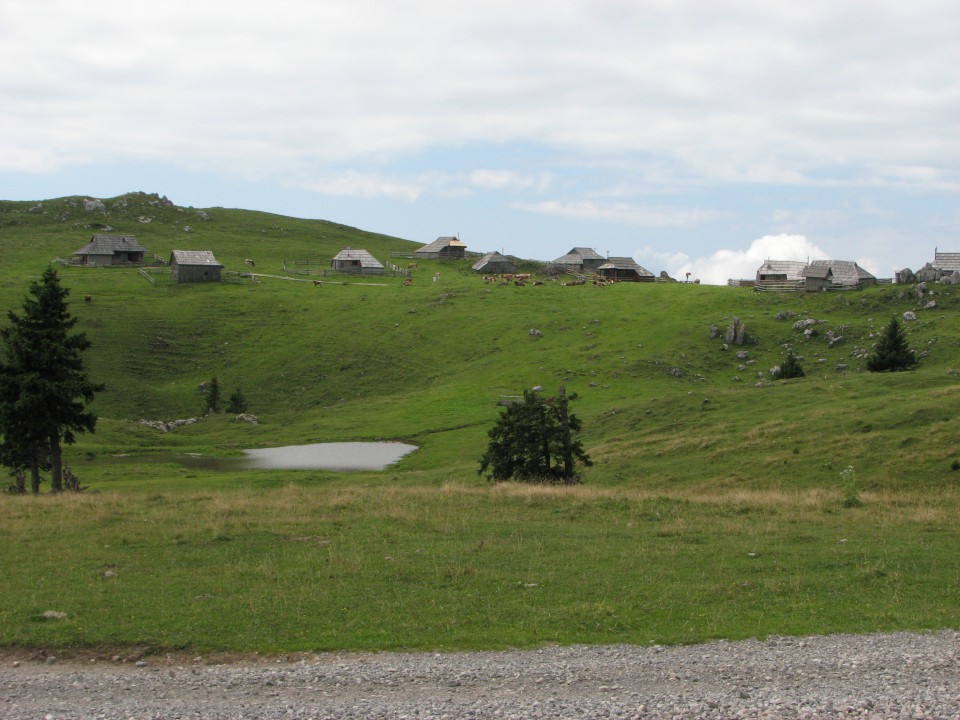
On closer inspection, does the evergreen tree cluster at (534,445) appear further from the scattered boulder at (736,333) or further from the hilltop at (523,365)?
the scattered boulder at (736,333)

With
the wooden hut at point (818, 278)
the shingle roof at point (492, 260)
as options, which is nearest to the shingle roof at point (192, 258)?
the shingle roof at point (492, 260)

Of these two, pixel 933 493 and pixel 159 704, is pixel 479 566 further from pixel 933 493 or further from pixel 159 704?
pixel 933 493

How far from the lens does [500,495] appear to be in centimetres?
3466

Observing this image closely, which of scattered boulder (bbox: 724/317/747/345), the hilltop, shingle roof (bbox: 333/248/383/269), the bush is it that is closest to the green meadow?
the hilltop

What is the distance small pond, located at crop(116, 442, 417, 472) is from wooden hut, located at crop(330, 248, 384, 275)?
9487 cm

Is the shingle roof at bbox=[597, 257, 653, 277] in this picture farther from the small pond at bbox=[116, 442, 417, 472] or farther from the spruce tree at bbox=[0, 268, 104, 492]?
the spruce tree at bbox=[0, 268, 104, 492]

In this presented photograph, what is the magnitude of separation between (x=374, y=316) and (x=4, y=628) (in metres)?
110

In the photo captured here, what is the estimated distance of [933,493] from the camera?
38000mm

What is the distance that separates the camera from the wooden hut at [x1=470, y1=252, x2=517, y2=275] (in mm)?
172875

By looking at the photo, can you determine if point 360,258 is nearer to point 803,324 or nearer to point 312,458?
point 803,324

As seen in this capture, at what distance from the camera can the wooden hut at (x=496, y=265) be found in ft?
567

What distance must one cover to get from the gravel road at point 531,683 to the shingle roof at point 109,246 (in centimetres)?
16031

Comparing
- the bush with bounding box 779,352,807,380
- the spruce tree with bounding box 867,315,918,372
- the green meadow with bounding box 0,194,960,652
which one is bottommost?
the green meadow with bounding box 0,194,960,652

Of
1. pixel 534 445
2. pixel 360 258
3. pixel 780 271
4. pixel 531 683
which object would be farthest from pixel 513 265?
pixel 531 683
